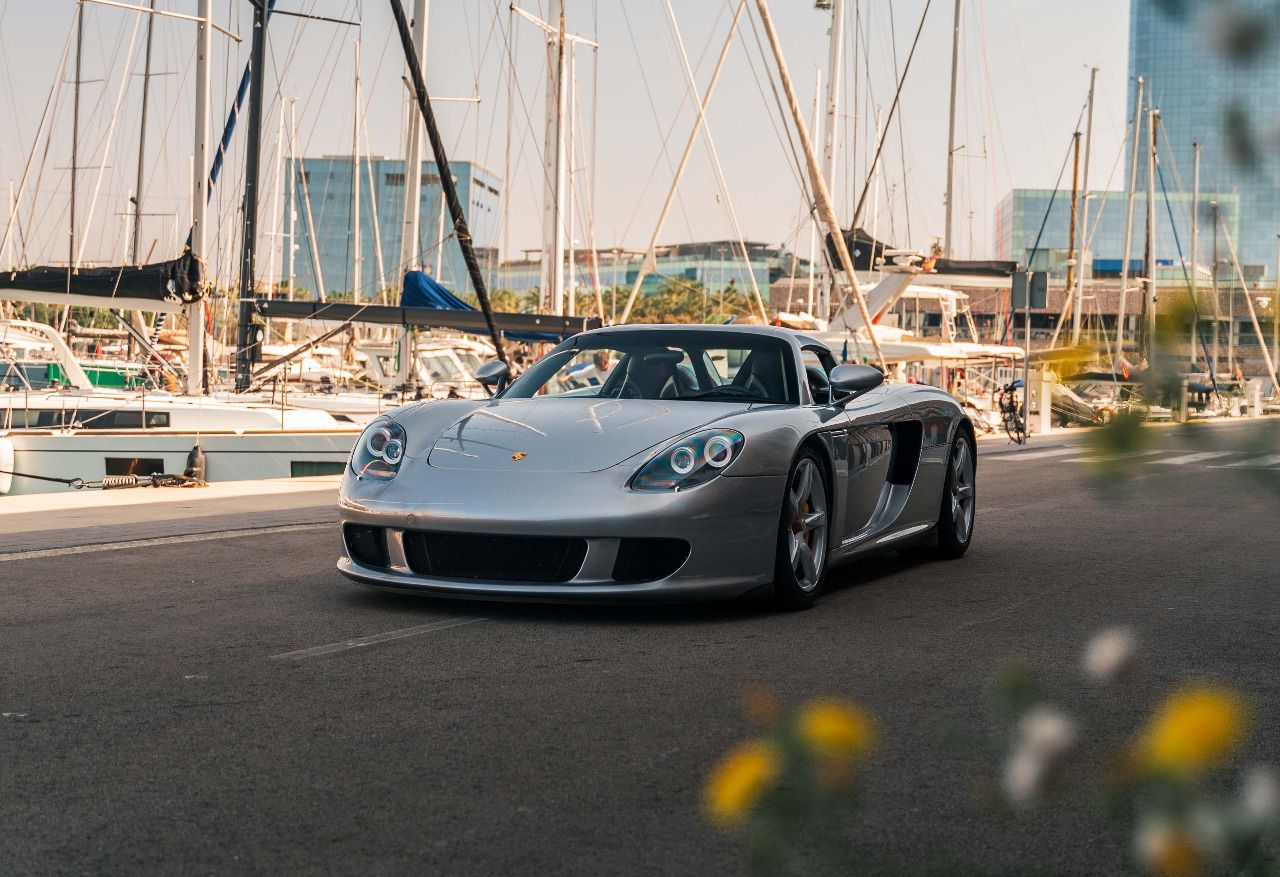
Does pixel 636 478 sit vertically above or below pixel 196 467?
above

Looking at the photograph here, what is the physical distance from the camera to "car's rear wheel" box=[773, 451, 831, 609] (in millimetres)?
6355

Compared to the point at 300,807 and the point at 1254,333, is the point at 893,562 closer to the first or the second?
the point at 300,807

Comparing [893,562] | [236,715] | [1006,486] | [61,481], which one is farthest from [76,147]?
[236,715]

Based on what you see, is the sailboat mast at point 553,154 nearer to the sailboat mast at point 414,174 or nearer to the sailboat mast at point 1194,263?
the sailboat mast at point 414,174

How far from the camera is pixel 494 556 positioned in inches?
236

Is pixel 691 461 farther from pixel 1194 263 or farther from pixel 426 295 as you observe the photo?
pixel 426 295

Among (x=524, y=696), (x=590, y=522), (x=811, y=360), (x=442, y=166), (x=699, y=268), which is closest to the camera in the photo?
(x=524, y=696)

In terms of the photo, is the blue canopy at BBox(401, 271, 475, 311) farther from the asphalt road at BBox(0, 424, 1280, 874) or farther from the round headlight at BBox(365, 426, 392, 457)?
the round headlight at BBox(365, 426, 392, 457)

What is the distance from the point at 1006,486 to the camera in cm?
1472

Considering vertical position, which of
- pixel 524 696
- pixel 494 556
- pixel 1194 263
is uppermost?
pixel 1194 263

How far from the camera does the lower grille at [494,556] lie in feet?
19.4

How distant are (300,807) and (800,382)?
4.16 metres

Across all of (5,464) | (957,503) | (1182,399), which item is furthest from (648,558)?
(5,464)

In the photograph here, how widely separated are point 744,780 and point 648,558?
4.80 m
